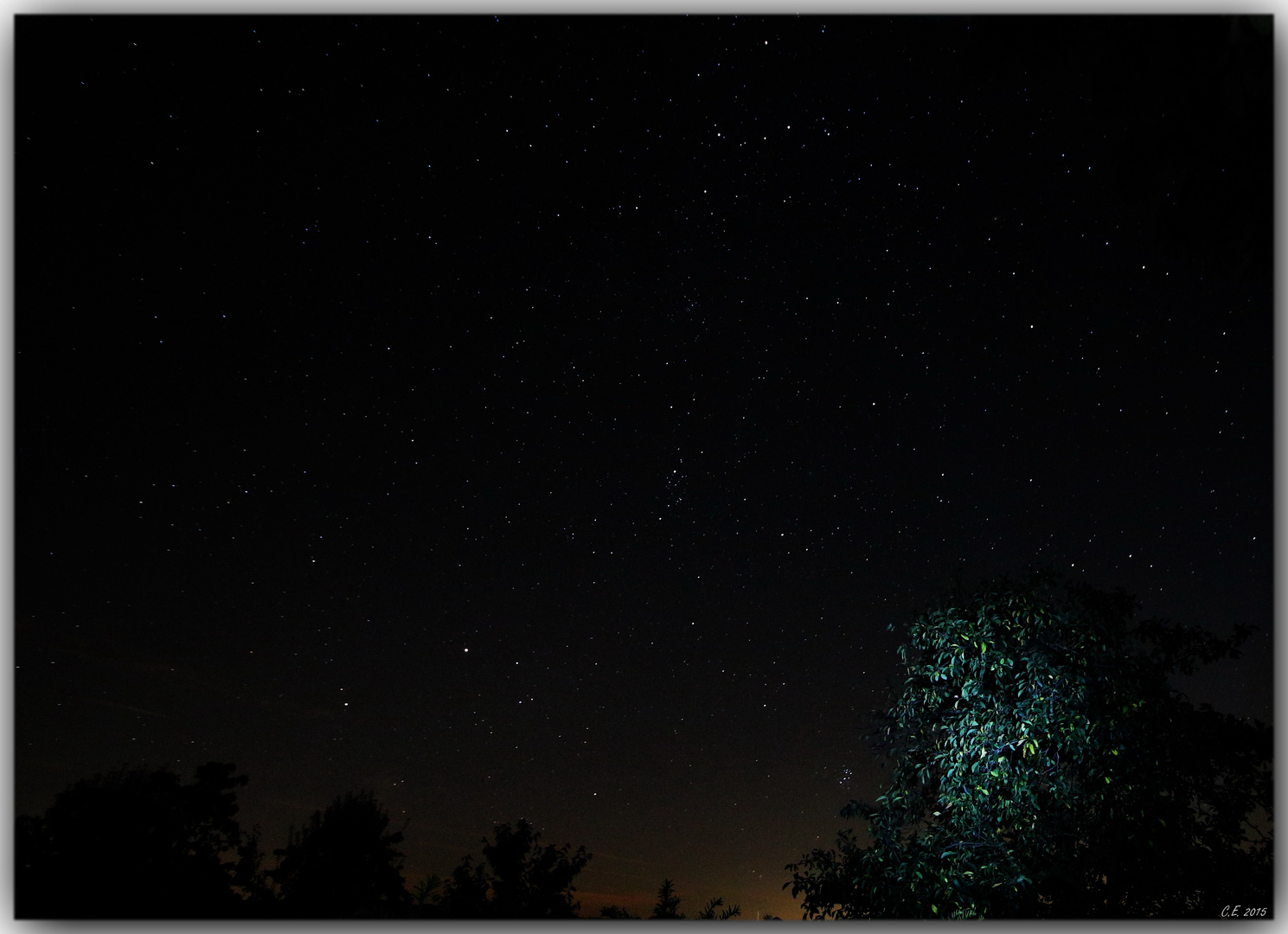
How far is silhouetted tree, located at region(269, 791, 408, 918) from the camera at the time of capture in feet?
11.8

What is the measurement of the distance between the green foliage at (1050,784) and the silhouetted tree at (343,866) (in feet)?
6.88

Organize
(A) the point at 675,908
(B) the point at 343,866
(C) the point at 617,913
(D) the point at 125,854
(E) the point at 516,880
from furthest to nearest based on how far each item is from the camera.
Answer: (E) the point at 516,880 < (B) the point at 343,866 < (A) the point at 675,908 < (D) the point at 125,854 < (C) the point at 617,913

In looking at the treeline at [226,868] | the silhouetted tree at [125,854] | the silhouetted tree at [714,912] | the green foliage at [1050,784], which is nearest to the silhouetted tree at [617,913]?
the treeline at [226,868]

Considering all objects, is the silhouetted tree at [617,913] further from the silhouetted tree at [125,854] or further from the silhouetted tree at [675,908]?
the silhouetted tree at [125,854]

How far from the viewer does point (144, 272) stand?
4.36 meters

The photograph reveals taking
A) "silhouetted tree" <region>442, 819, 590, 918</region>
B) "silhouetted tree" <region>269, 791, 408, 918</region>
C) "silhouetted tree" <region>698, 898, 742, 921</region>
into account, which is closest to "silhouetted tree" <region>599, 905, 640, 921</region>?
"silhouetted tree" <region>442, 819, 590, 918</region>

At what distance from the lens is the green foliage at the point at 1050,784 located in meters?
3.97

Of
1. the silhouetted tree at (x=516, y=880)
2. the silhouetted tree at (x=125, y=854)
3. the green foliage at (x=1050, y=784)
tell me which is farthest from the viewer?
the green foliage at (x=1050, y=784)

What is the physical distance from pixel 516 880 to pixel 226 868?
1341 mm

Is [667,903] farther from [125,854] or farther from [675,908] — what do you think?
[125,854]

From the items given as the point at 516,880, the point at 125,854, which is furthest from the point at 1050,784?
the point at 125,854

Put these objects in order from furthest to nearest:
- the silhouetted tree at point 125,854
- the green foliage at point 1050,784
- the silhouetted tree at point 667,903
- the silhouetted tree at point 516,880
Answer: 1. the green foliage at point 1050,784
2. the silhouetted tree at point 516,880
3. the silhouetted tree at point 667,903
4. the silhouetted tree at point 125,854

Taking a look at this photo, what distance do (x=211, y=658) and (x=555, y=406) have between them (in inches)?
102

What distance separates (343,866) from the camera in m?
4.10
